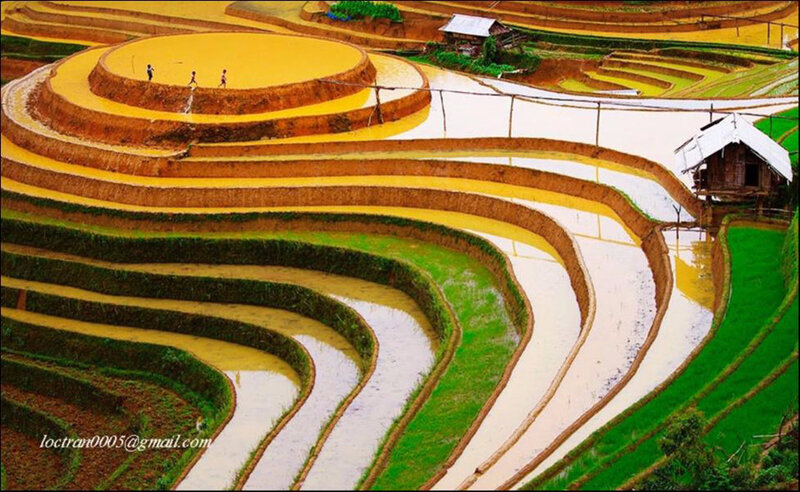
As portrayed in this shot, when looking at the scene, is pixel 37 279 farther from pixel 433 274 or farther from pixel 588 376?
pixel 588 376

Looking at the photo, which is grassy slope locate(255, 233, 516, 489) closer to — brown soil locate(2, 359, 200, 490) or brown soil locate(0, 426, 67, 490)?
brown soil locate(2, 359, 200, 490)

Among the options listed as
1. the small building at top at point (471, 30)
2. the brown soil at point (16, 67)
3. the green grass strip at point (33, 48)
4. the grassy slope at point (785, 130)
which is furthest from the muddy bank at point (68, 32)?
the grassy slope at point (785, 130)

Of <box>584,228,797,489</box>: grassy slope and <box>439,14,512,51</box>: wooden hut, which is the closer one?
<box>584,228,797,489</box>: grassy slope

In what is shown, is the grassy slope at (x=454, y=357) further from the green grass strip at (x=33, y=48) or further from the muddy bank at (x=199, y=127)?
the green grass strip at (x=33, y=48)

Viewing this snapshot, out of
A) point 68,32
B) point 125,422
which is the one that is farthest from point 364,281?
point 68,32

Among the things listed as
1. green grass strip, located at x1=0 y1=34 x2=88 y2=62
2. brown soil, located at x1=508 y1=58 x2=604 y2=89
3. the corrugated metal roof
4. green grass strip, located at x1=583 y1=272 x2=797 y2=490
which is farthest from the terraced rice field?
green grass strip, located at x1=0 y1=34 x2=88 y2=62
